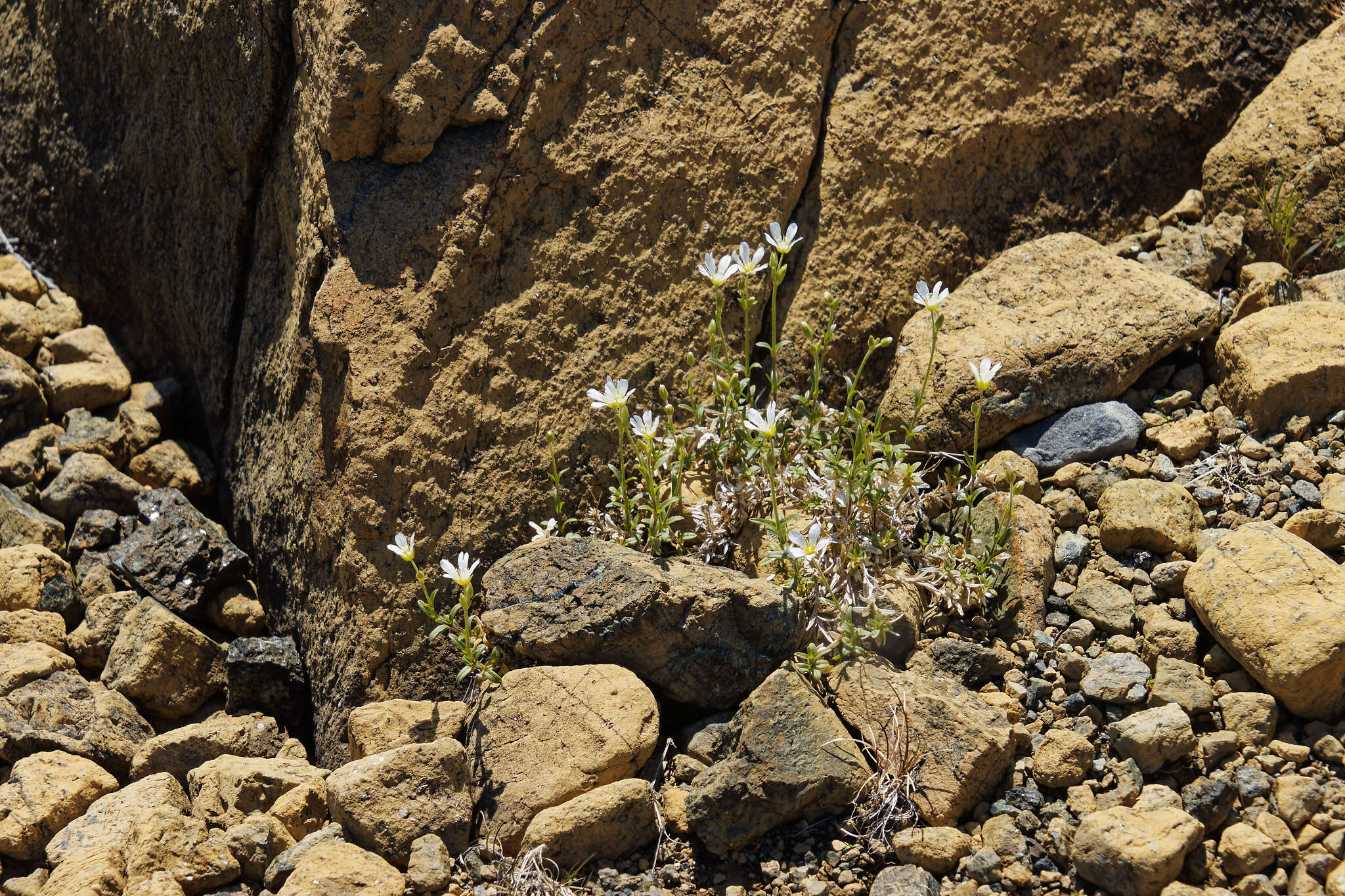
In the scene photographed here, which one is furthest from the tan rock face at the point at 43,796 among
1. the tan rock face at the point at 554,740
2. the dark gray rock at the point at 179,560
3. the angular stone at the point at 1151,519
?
the angular stone at the point at 1151,519

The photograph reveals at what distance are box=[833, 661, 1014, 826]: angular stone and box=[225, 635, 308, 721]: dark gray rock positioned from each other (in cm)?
179

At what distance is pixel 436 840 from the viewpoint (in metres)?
2.91

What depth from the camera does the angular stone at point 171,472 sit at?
13.8 feet

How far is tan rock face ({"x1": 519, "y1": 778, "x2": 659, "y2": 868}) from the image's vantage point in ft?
9.34

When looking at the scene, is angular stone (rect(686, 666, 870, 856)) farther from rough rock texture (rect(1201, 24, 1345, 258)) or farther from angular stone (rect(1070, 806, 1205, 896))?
rough rock texture (rect(1201, 24, 1345, 258))

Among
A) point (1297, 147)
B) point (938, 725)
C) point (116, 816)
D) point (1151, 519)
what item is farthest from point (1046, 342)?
point (116, 816)

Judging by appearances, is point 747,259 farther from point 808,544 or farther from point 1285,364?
point 1285,364

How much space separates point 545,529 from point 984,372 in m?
1.49

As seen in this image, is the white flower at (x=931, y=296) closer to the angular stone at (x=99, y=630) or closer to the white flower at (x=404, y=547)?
the white flower at (x=404, y=547)

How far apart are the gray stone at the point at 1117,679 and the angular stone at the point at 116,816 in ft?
8.48

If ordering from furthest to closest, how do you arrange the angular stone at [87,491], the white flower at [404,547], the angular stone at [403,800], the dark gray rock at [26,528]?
1. the angular stone at [87,491]
2. the dark gray rock at [26,528]
3. the white flower at [404,547]
4. the angular stone at [403,800]

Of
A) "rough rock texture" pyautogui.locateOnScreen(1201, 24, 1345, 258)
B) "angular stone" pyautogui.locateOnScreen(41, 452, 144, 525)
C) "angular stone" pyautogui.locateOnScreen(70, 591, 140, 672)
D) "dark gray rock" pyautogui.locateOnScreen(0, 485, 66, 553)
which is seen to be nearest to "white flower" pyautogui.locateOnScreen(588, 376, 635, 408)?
"angular stone" pyautogui.locateOnScreen(70, 591, 140, 672)

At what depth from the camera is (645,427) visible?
3.46 m

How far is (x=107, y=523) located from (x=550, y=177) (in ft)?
6.74
